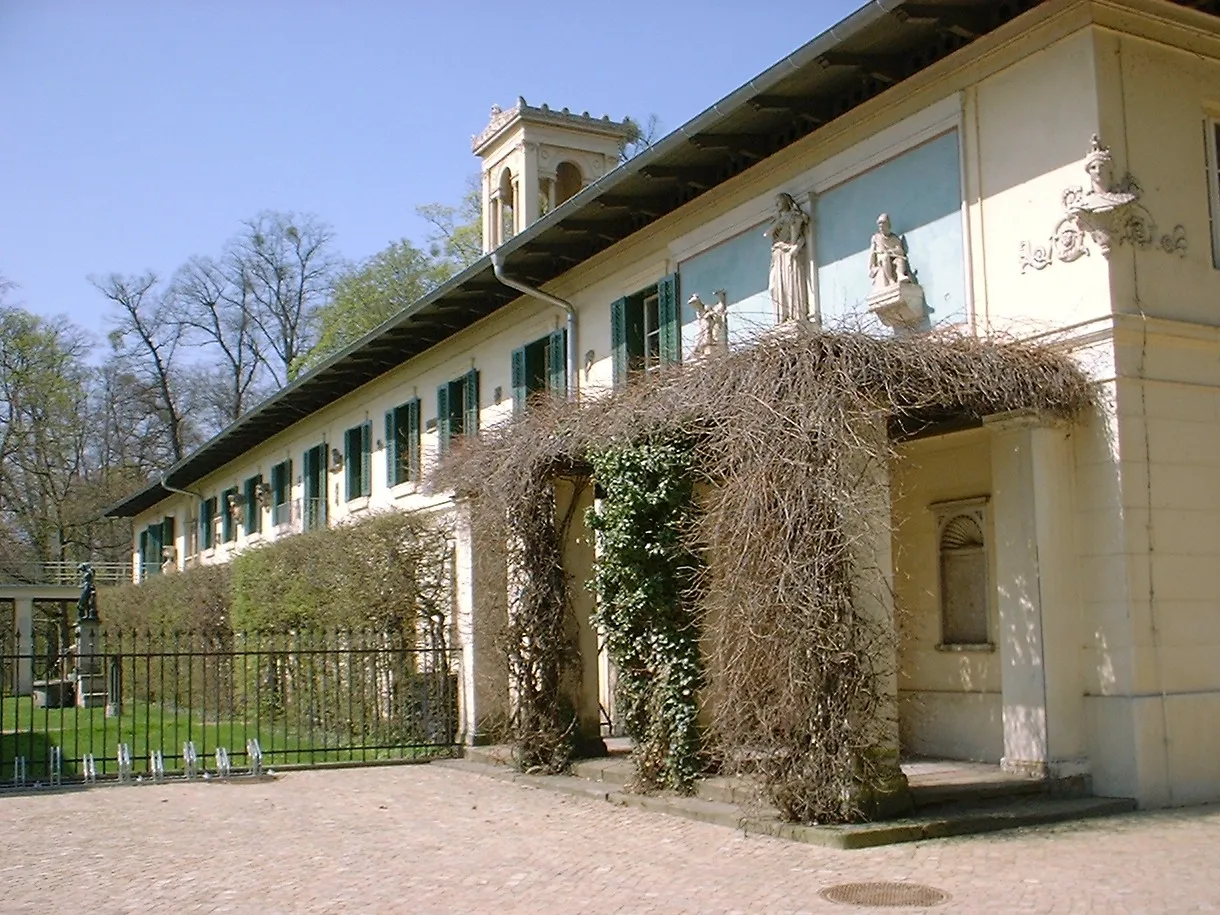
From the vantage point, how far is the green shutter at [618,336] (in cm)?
1700

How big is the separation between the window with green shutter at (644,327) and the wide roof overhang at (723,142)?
2.80 ft

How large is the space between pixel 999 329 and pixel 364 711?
918 cm

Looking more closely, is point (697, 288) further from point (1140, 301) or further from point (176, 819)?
point (176, 819)

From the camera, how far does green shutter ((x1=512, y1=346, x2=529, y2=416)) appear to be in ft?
64.4

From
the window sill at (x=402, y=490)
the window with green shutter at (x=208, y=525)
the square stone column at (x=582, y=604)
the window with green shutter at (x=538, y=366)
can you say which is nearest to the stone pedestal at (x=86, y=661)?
the window with green shutter at (x=208, y=525)

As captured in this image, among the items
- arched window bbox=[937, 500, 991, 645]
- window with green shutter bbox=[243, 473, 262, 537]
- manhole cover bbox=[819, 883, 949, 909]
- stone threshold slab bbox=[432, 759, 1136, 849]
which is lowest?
manhole cover bbox=[819, 883, 949, 909]

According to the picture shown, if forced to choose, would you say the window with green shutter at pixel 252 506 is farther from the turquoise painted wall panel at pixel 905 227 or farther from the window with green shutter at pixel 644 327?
the turquoise painted wall panel at pixel 905 227

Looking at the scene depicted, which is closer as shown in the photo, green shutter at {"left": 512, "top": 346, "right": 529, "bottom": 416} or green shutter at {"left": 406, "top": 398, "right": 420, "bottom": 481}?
green shutter at {"left": 512, "top": 346, "right": 529, "bottom": 416}

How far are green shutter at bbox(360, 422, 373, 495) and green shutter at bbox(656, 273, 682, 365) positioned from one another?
10.8m

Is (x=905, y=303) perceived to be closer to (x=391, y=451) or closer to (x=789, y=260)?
(x=789, y=260)

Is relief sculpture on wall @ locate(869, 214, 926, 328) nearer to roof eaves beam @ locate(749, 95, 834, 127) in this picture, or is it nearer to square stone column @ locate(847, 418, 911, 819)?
roof eaves beam @ locate(749, 95, 834, 127)

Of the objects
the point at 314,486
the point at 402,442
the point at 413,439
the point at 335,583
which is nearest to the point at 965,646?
the point at 335,583

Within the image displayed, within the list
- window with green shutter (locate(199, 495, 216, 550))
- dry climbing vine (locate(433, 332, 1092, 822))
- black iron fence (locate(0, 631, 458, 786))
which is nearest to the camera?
dry climbing vine (locate(433, 332, 1092, 822))

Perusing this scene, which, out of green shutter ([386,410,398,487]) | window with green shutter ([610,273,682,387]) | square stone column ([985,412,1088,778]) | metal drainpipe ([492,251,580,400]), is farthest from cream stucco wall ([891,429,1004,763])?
green shutter ([386,410,398,487])
